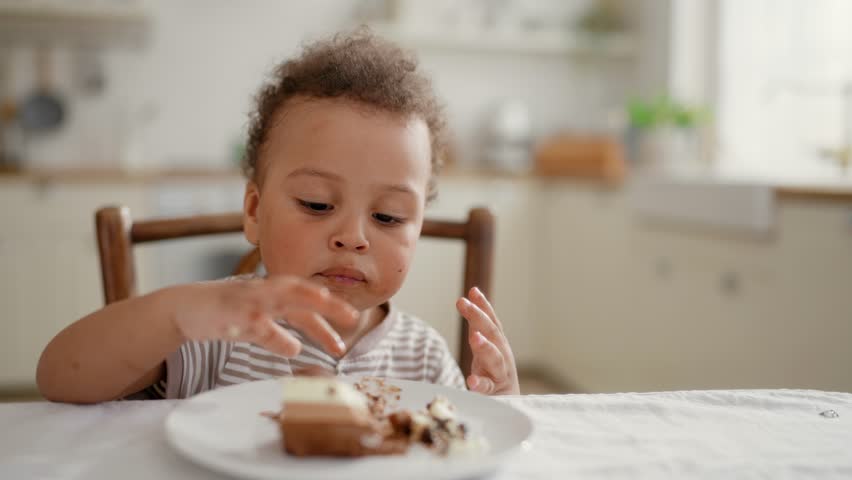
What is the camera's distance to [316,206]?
2.91 ft

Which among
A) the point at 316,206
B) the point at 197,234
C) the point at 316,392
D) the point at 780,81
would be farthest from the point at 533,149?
the point at 316,392

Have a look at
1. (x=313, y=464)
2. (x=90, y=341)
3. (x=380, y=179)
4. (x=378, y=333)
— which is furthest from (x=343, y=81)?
(x=313, y=464)

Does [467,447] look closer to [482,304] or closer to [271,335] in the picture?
[271,335]

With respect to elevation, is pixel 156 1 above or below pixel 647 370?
above

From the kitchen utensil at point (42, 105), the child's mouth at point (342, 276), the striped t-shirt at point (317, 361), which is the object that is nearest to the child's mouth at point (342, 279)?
the child's mouth at point (342, 276)

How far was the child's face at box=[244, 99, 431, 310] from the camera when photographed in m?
0.86

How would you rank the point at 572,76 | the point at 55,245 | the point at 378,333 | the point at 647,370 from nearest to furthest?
the point at 378,333
the point at 647,370
the point at 55,245
the point at 572,76

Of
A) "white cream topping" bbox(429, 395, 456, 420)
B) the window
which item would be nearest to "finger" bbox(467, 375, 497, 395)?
"white cream topping" bbox(429, 395, 456, 420)

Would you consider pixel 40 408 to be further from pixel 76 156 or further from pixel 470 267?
pixel 76 156

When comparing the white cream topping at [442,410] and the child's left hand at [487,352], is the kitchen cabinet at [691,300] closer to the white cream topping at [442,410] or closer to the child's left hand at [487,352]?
the child's left hand at [487,352]

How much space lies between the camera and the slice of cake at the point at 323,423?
499mm

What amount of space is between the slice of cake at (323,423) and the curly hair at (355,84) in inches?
19.6

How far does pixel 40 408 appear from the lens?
650 mm

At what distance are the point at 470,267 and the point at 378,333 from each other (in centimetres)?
18
